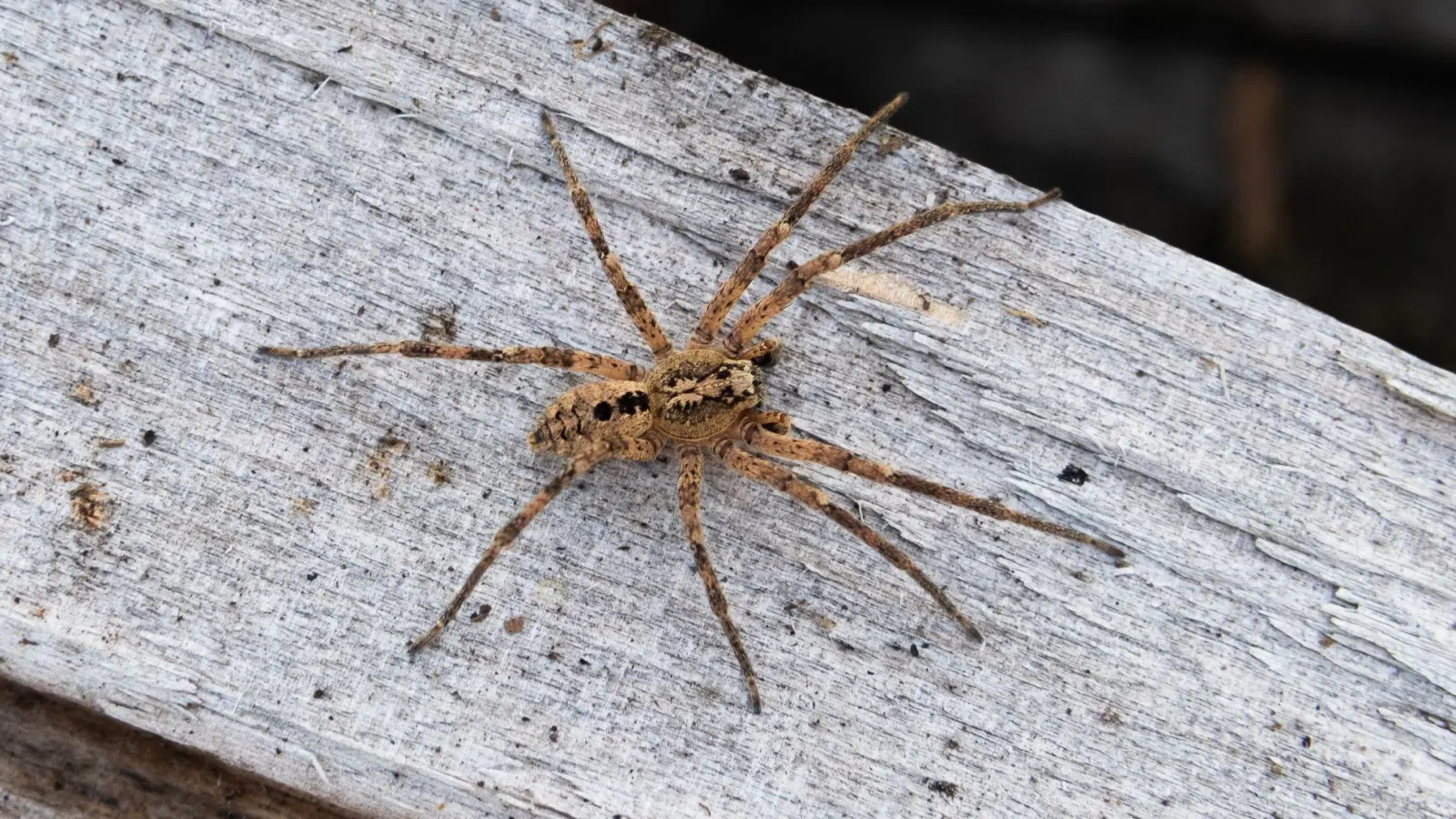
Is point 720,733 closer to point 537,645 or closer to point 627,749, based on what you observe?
point 627,749

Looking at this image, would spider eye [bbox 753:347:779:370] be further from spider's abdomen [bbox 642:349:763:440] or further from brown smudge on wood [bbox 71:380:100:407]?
brown smudge on wood [bbox 71:380:100:407]

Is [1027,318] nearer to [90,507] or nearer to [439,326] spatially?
[439,326]

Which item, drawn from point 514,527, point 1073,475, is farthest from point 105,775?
point 1073,475

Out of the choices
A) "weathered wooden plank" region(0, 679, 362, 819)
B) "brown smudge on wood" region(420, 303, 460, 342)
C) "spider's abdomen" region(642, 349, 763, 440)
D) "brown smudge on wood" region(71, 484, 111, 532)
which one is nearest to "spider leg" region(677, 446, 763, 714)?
"spider's abdomen" region(642, 349, 763, 440)

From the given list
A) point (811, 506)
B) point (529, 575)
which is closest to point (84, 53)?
point (529, 575)

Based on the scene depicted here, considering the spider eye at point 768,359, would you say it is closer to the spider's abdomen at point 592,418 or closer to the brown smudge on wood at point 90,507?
the spider's abdomen at point 592,418

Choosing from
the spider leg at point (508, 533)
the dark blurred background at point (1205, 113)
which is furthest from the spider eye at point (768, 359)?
the dark blurred background at point (1205, 113)

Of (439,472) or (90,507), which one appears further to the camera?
(439,472)
